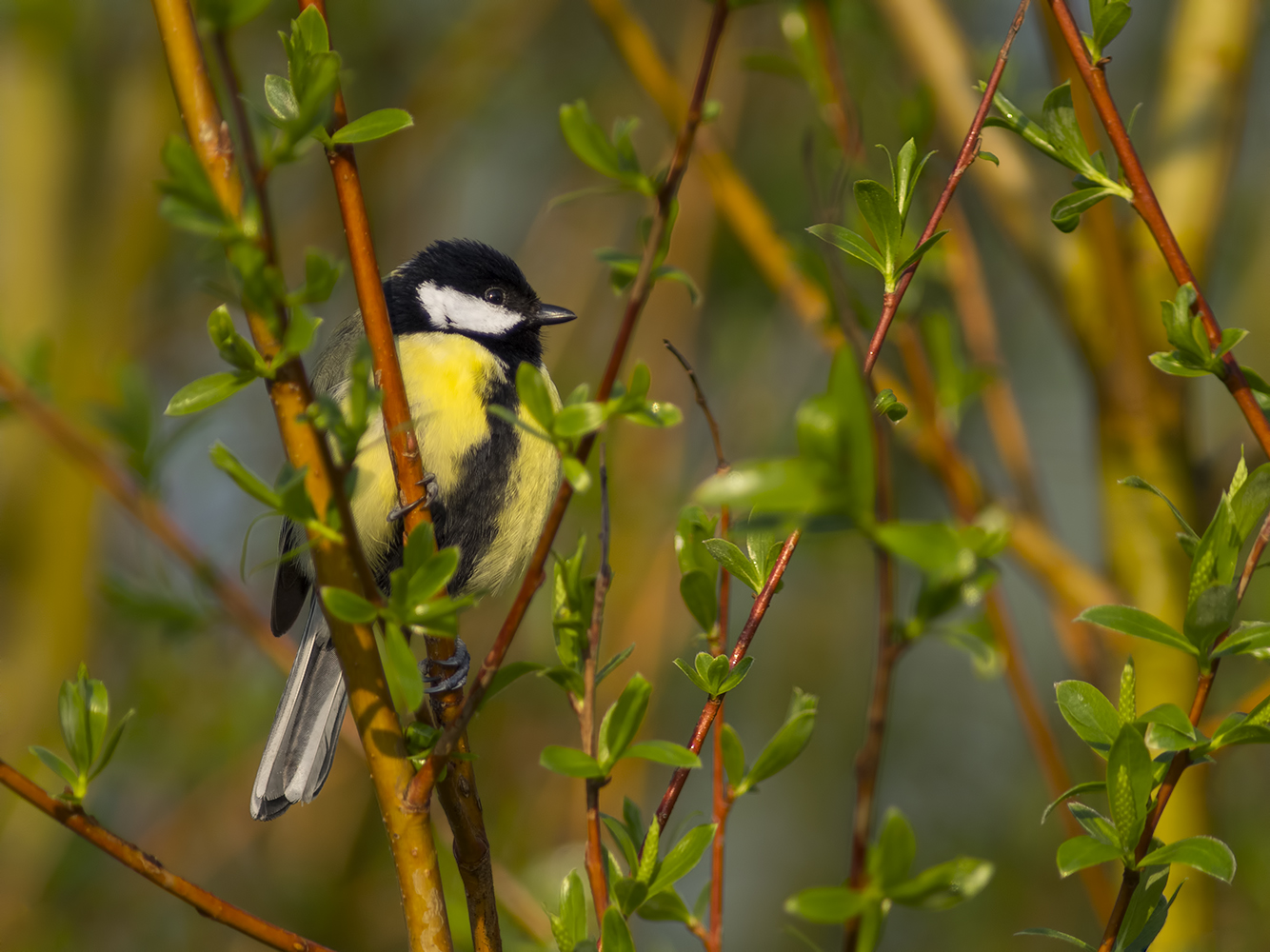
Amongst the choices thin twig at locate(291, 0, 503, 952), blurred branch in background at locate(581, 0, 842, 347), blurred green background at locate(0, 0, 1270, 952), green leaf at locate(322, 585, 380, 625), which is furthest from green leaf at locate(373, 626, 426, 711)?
blurred green background at locate(0, 0, 1270, 952)

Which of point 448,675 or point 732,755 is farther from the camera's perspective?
point 448,675

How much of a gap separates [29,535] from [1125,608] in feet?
8.50

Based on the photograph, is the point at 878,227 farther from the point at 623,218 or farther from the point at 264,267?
the point at 623,218

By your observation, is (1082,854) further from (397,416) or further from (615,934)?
(397,416)

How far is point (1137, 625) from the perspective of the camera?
2.40 ft

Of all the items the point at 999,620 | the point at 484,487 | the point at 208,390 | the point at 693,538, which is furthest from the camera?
the point at 484,487

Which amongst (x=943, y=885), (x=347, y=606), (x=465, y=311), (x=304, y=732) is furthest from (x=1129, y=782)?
(x=465, y=311)

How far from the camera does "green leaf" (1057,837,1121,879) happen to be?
68 cm

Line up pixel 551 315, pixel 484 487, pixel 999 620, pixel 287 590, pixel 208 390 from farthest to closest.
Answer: pixel 551 315, pixel 287 590, pixel 484 487, pixel 999 620, pixel 208 390

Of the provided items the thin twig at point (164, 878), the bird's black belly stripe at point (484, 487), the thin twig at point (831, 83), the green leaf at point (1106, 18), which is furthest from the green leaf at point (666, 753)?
the thin twig at point (831, 83)

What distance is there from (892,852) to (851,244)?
457mm

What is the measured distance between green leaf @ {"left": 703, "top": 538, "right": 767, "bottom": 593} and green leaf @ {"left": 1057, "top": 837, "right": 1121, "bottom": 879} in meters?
0.30

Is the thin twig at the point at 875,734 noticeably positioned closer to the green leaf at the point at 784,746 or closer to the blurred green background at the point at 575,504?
the green leaf at the point at 784,746

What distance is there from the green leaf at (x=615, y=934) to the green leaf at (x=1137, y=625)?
0.39m
